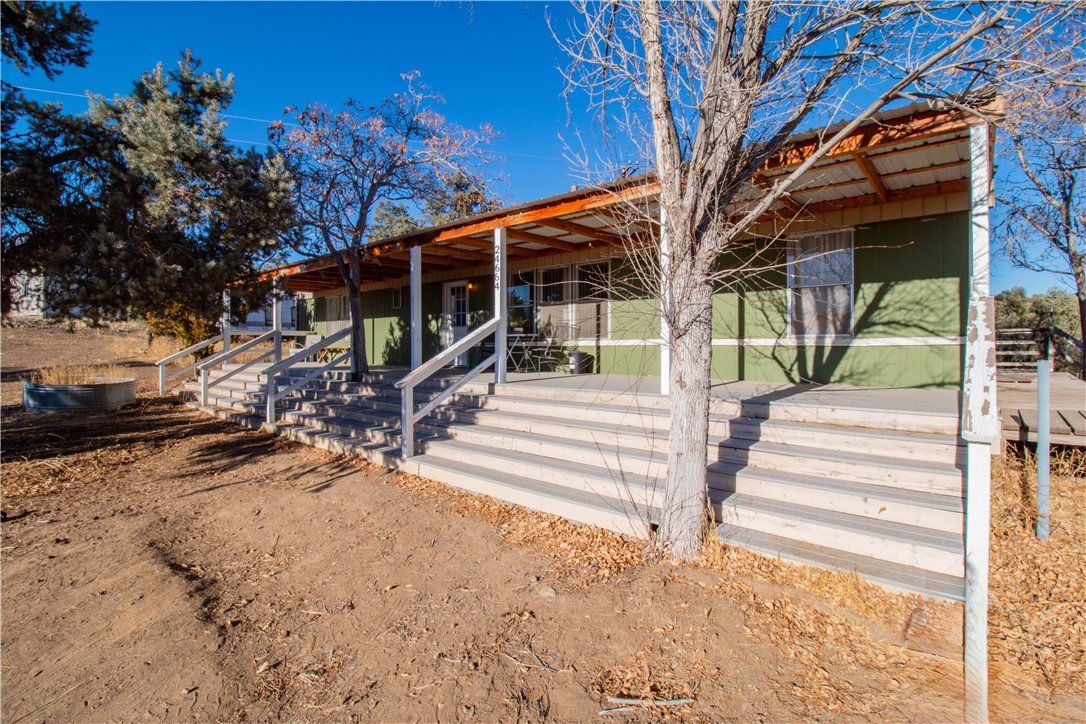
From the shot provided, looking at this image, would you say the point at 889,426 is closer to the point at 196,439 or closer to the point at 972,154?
the point at 972,154

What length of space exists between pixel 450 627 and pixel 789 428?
3313 mm

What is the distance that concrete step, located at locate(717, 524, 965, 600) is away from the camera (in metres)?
2.98

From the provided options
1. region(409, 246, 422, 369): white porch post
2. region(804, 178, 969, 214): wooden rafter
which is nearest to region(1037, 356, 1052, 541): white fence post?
region(804, 178, 969, 214): wooden rafter

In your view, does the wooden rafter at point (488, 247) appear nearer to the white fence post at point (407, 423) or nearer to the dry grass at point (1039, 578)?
the white fence post at point (407, 423)

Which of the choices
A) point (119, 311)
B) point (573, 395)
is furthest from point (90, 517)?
point (573, 395)

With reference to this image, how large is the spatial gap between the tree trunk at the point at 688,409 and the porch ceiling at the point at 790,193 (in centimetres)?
61

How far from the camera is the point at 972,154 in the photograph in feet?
13.5

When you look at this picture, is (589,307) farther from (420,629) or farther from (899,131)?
(420,629)

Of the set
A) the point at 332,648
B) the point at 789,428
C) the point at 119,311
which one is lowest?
the point at 332,648

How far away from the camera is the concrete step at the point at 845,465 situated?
12.1 feet

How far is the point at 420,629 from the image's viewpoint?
2.94 meters

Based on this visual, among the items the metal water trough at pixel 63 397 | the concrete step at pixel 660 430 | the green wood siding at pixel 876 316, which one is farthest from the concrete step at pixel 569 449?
the metal water trough at pixel 63 397

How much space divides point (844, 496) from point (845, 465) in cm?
39

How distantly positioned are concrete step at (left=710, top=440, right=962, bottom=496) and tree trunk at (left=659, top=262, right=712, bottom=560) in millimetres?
1055
